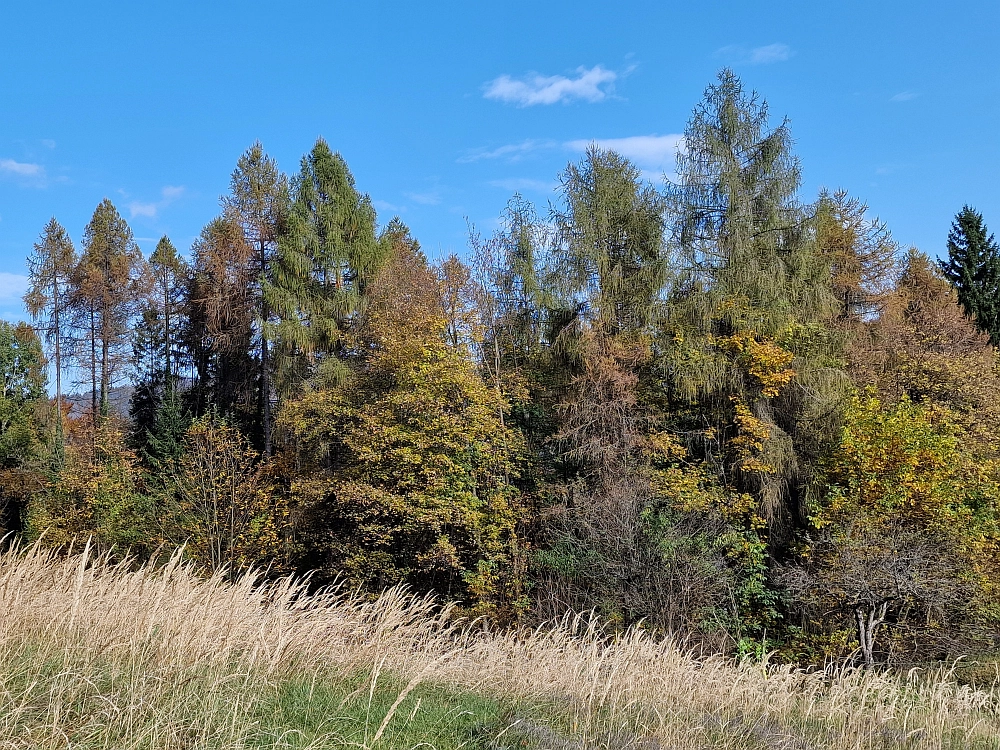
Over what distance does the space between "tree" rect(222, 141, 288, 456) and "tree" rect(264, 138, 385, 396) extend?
1.22 meters

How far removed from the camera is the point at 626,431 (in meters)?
21.1

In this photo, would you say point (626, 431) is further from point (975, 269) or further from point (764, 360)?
point (975, 269)

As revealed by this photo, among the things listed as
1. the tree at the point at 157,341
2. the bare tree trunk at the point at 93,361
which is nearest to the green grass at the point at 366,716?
the tree at the point at 157,341

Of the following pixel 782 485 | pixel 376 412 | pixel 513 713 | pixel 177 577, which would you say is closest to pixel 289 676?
pixel 513 713

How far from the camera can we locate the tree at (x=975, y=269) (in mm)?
33781

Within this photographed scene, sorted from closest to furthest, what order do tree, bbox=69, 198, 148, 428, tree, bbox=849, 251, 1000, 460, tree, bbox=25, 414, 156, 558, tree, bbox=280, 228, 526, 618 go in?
tree, bbox=280, 228, 526, 618 → tree, bbox=849, 251, 1000, 460 → tree, bbox=25, 414, 156, 558 → tree, bbox=69, 198, 148, 428

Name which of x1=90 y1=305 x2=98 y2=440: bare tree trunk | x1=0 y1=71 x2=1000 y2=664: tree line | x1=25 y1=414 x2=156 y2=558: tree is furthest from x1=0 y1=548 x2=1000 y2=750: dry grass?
x1=90 y1=305 x2=98 y2=440: bare tree trunk

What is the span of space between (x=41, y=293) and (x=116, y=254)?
379 centimetres

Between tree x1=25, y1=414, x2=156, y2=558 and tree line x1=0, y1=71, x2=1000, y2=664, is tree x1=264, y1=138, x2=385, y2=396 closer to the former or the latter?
tree line x1=0, y1=71, x2=1000, y2=664

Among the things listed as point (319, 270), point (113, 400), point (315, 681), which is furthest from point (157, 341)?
point (315, 681)

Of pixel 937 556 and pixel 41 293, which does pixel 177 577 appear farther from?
pixel 41 293

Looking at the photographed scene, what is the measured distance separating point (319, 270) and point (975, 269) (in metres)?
30.6

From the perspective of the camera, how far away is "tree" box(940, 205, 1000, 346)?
33.8 metres

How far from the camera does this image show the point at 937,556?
51.8ft
